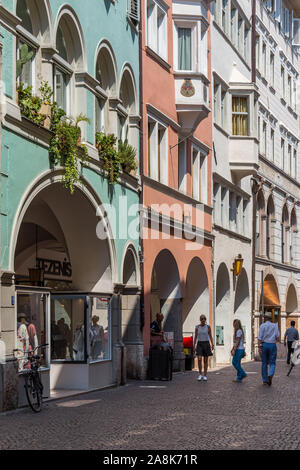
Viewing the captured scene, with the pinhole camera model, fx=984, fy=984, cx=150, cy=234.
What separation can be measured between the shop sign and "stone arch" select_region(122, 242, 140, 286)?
5.07 ft

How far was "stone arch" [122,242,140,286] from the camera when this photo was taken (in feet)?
82.5

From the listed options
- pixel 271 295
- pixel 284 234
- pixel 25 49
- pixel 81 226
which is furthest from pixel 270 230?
pixel 25 49

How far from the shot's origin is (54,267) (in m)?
25.1

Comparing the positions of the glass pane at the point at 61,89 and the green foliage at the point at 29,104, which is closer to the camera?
the green foliage at the point at 29,104

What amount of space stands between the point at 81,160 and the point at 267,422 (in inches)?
320

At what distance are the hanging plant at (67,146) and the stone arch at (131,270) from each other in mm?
5088

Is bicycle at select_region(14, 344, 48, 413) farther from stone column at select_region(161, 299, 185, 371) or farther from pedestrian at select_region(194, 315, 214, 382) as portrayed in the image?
stone column at select_region(161, 299, 185, 371)

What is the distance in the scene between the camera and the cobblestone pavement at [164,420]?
1217 centimetres

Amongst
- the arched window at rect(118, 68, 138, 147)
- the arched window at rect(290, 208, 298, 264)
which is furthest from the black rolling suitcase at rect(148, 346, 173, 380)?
the arched window at rect(290, 208, 298, 264)

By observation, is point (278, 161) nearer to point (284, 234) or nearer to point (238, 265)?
point (284, 234)

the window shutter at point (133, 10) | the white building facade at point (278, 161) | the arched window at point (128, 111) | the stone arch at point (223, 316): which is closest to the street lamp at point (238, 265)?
the stone arch at point (223, 316)

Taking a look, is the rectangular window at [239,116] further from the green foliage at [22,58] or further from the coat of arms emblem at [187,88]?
the green foliage at [22,58]

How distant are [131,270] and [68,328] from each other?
454cm
